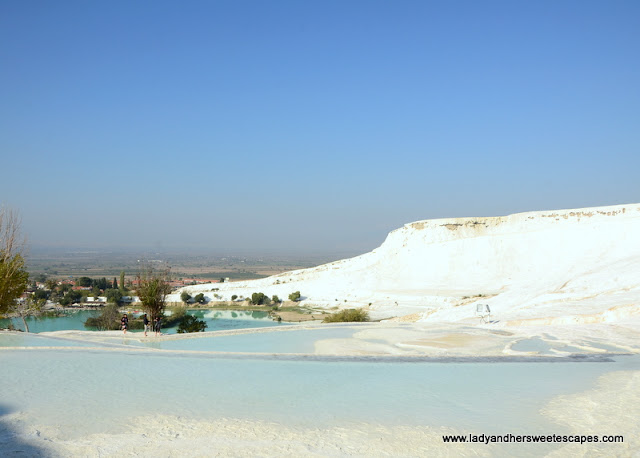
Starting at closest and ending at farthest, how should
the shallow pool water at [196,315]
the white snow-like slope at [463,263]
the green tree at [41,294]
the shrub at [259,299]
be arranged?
the shallow pool water at [196,315] < the white snow-like slope at [463,263] < the green tree at [41,294] < the shrub at [259,299]

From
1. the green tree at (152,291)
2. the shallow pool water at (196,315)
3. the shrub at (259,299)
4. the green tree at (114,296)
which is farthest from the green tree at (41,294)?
the green tree at (152,291)

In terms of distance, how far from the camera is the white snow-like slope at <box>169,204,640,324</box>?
35781 millimetres

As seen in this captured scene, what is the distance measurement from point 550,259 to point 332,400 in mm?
38392

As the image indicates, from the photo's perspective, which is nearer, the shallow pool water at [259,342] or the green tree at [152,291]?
the shallow pool water at [259,342]

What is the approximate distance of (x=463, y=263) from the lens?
43.9m

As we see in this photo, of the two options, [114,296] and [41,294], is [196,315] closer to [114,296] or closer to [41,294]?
[114,296]

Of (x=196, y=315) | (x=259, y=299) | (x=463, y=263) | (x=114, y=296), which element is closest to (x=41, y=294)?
(x=114, y=296)

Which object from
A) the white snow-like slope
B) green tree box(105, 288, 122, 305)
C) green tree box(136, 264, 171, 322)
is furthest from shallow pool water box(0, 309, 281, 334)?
green tree box(136, 264, 171, 322)

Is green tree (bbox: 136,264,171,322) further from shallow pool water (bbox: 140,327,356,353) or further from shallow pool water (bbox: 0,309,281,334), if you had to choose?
shallow pool water (bbox: 0,309,281,334)

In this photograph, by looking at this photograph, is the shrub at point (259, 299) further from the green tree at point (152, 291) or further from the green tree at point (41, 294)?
the green tree at point (152, 291)

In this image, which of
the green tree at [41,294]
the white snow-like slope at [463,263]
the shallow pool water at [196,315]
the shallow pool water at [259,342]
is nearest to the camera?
the shallow pool water at [259,342]

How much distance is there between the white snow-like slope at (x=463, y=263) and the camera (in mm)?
35781

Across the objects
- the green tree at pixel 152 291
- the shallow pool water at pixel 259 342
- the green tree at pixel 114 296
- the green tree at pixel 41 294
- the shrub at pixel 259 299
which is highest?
the green tree at pixel 152 291

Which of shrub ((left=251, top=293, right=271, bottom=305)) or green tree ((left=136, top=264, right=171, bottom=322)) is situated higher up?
green tree ((left=136, top=264, right=171, bottom=322))
